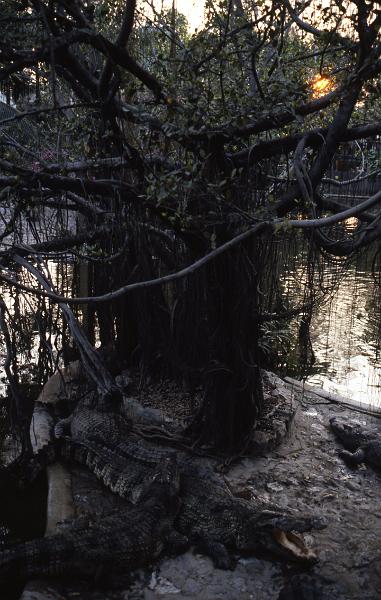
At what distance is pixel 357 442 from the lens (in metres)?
5.95

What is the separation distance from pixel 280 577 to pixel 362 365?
579cm

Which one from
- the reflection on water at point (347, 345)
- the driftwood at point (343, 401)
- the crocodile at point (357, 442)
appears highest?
the reflection on water at point (347, 345)

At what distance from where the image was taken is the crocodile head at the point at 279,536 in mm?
4082

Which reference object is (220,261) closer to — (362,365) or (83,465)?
(83,465)

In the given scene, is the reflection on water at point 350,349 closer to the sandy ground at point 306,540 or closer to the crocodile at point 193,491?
the sandy ground at point 306,540

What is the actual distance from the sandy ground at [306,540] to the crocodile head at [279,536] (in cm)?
9

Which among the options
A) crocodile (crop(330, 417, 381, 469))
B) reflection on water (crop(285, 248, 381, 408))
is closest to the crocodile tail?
crocodile (crop(330, 417, 381, 469))

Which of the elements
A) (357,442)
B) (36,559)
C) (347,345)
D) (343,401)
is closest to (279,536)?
(36,559)

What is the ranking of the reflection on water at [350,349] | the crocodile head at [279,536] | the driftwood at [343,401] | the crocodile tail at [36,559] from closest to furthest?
the crocodile tail at [36,559] → the crocodile head at [279,536] → the driftwood at [343,401] → the reflection on water at [350,349]

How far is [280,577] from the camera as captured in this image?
3.98 m

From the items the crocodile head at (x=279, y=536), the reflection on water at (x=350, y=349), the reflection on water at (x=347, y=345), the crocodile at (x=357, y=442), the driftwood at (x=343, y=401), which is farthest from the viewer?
the reflection on water at (x=350, y=349)

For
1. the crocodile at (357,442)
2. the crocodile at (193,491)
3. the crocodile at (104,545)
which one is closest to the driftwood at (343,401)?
the crocodile at (357,442)

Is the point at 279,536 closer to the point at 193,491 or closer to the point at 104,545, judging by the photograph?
the point at 193,491

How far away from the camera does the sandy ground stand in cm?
386
